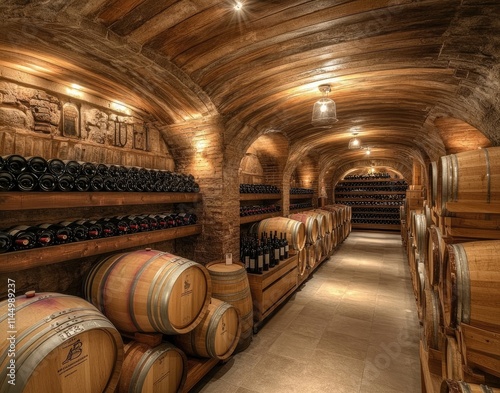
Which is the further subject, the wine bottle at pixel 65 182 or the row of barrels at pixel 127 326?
the wine bottle at pixel 65 182

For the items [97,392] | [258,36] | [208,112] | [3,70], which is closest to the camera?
[97,392]

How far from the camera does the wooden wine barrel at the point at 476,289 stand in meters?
1.41

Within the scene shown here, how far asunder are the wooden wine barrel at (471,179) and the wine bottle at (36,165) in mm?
3464

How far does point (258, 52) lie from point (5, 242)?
2980 millimetres

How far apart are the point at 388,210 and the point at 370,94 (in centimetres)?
1304

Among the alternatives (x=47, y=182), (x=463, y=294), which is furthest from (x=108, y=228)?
(x=463, y=294)

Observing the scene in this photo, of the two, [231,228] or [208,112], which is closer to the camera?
[208,112]

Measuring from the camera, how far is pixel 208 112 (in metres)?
3.99

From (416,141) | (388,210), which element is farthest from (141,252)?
(388,210)

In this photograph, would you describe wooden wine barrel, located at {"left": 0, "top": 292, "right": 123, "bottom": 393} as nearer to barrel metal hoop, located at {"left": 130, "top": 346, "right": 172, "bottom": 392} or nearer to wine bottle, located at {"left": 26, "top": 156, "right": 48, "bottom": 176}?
barrel metal hoop, located at {"left": 130, "top": 346, "right": 172, "bottom": 392}

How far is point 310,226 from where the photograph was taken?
6422 millimetres

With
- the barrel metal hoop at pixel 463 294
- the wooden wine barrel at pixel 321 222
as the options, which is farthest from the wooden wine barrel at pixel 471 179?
the wooden wine barrel at pixel 321 222

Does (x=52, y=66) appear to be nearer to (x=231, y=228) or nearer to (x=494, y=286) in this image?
(x=231, y=228)

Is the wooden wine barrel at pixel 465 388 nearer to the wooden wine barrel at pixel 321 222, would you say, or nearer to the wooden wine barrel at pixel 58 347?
the wooden wine barrel at pixel 58 347
